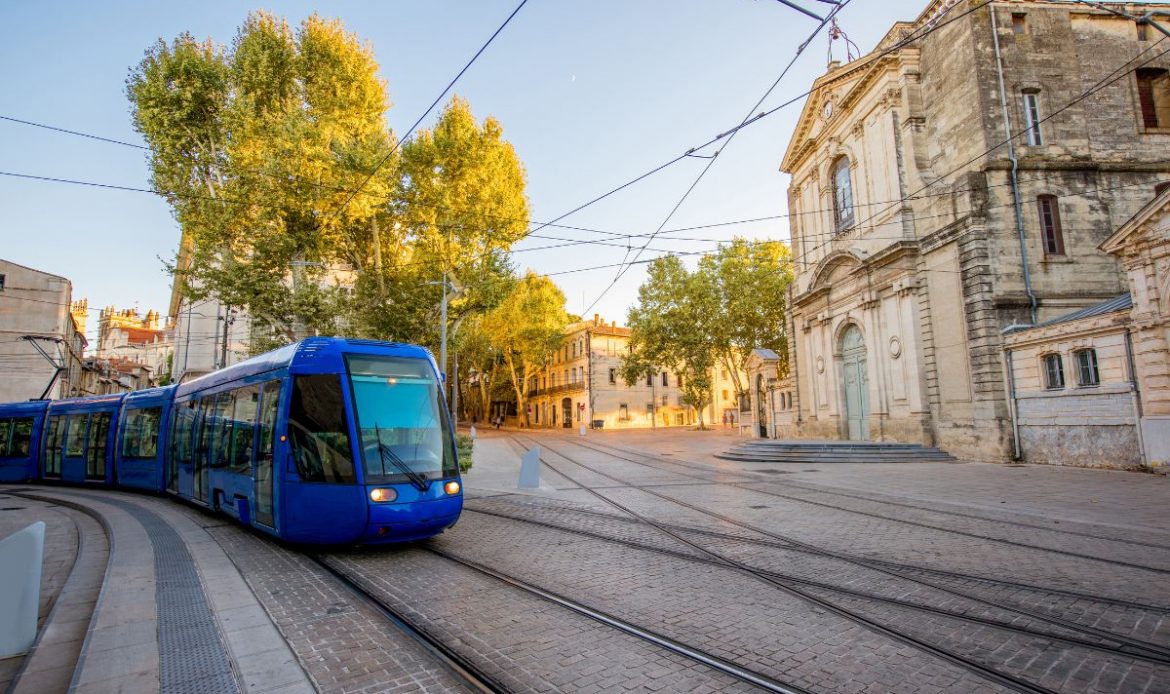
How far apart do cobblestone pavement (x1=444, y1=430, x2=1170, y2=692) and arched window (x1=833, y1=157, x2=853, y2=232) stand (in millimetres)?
15180

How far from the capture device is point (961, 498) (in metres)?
10.8

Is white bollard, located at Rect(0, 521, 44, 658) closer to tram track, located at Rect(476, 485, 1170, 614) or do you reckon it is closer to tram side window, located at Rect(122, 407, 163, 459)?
tram track, located at Rect(476, 485, 1170, 614)

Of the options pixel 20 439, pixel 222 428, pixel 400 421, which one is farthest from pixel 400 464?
pixel 20 439

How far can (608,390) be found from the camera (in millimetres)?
55969

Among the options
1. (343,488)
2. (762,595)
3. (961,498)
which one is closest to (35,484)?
(343,488)

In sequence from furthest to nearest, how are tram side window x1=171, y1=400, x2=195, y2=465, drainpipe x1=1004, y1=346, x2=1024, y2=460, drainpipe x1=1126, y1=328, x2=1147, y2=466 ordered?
1. drainpipe x1=1004, y1=346, x2=1024, y2=460
2. drainpipe x1=1126, y1=328, x2=1147, y2=466
3. tram side window x1=171, y1=400, x2=195, y2=465

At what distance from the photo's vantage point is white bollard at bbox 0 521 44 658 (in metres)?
4.02

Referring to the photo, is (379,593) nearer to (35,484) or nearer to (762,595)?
(762,595)

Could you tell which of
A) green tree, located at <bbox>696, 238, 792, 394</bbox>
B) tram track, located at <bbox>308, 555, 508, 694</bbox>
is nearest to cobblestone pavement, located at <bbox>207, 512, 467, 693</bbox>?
tram track, located at <bbox>308, 555, 508, 694</bbox>

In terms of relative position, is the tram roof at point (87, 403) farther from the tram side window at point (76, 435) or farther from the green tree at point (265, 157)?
the green tree at point (265, 157)

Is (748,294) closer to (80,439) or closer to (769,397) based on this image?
(769,397)

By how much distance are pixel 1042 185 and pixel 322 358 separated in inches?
864

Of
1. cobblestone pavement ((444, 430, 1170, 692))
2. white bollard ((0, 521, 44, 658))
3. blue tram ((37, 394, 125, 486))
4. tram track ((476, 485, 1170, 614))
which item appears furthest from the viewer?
blue tram ((37, 394, 125, 486))

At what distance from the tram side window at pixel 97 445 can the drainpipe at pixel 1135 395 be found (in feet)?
82.2
